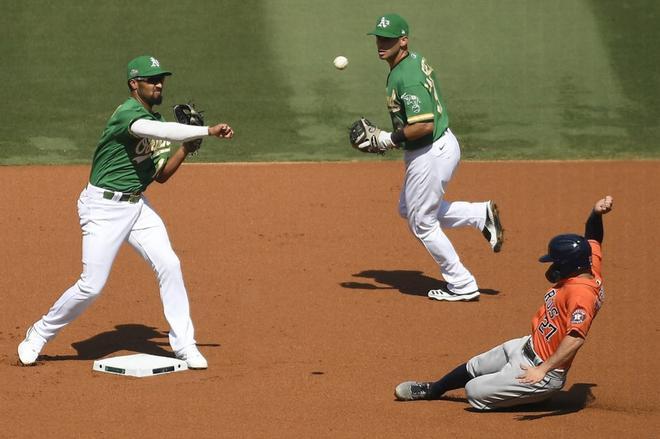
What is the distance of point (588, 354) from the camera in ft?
28.5

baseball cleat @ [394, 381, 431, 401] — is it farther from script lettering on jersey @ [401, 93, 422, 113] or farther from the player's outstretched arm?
script lettering on jersey @ [401, 93, 422, 113]

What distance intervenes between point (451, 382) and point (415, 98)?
294 cm

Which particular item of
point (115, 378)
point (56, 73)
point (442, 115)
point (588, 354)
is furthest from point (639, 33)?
point (115, 378)

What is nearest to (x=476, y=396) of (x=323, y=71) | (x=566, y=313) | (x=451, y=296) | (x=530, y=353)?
(x=530, y=353)

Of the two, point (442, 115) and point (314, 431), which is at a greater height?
point (442, 115)

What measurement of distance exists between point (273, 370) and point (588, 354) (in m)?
2.22

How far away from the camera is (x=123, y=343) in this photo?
355 inches

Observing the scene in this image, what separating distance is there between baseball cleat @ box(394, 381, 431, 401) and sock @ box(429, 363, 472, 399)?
31 mm

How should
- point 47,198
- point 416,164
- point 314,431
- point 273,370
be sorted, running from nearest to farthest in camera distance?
point 314,431
point 273,370
point 416,164
point 47,198

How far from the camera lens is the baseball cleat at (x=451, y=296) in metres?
10.1

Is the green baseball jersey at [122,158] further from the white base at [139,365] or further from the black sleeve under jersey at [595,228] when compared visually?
the black sleeve under jersey at [595,228]

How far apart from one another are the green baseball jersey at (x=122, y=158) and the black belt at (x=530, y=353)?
278 cm

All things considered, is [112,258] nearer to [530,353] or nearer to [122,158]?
[122,158]

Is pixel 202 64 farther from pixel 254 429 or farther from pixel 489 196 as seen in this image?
pixel 254 429
